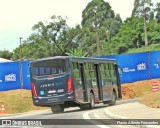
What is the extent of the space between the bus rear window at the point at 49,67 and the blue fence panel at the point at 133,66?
18.0 meters

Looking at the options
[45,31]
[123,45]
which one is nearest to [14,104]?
[45,31]

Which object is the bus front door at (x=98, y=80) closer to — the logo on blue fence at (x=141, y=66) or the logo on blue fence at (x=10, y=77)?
the logo on blue fence at (x=10, y=77)

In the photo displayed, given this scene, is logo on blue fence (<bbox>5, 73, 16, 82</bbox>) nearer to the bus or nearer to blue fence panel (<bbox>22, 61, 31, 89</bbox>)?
blue fence panel (<bbox>22, 61, 31, 89</bbox>)

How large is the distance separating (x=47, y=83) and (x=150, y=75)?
19.8 m

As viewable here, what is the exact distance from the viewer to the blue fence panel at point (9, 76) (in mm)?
39406

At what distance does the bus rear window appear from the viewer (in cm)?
2564

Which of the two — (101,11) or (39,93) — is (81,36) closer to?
(101,11)

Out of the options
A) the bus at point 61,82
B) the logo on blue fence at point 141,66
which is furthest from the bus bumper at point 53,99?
the logo on blue fence at point 141,66

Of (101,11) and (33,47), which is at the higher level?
(101,11)

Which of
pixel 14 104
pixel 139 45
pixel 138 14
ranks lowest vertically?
pixel 14 104

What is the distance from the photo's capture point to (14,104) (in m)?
38.8

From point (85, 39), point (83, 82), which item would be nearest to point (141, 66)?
point (83, 82)

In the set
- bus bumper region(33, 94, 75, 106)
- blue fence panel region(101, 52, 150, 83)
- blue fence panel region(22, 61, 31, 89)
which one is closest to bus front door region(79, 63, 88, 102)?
bus bumper region(33, 94, 75, 106)

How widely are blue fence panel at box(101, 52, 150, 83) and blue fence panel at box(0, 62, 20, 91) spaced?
9153 millimetres
